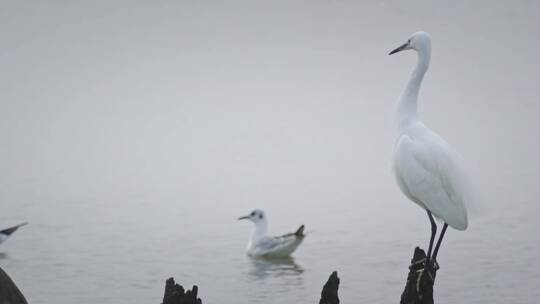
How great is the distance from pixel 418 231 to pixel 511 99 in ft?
236

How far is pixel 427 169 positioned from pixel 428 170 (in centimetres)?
1

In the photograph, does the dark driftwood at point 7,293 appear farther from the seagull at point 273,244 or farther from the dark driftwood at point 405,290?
the seagull at point 273,244

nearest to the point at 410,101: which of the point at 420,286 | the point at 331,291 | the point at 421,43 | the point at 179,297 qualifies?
the point at 421,43

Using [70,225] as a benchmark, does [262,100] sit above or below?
above

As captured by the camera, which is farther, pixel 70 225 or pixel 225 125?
pixel 225 125

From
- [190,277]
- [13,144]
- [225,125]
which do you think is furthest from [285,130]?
[190,277]

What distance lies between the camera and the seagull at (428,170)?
1058 centimetres

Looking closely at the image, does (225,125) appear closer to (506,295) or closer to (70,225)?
(70,225)

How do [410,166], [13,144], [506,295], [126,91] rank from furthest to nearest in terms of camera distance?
1. [126,91]
2. [13,144]
3. [506,295]
4. [410,166]

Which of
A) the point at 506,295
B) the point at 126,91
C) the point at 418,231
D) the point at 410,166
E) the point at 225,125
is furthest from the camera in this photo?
the point at 126,91

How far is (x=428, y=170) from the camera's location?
422 inches

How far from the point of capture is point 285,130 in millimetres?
87250

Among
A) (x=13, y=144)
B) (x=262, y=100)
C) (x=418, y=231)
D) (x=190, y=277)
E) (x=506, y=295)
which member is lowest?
(x=506, y=295)

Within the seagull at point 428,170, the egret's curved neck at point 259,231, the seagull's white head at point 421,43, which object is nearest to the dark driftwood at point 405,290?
the seagull at point 428,170
